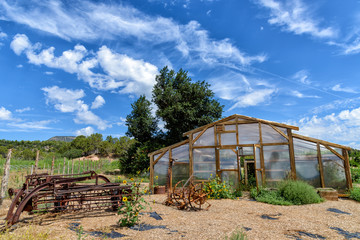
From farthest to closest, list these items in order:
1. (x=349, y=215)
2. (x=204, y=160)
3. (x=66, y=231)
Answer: (x=204, y=160) < (x=349, y=215) < (x=66, y=231)

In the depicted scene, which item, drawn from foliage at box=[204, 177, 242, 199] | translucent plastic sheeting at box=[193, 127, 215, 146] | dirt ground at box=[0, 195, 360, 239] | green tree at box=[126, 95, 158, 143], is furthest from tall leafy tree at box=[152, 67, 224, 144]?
dirt ground at box=[0, 195, 360, 239]

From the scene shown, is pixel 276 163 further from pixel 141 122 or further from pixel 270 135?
pixel 141 122

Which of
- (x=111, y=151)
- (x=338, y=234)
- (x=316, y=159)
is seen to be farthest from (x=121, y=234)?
(x=111, y=151)

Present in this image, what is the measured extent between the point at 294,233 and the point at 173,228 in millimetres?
2757

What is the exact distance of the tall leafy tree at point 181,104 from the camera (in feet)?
63.4

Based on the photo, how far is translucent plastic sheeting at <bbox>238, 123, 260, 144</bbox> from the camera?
36.9 feet

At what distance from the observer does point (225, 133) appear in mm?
11750

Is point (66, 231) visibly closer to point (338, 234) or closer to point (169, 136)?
point (338, 234)

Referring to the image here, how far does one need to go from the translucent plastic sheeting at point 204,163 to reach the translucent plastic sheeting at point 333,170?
4944 millimetres

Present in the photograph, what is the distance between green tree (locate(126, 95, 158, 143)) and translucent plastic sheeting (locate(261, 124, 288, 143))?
1138 centimetres

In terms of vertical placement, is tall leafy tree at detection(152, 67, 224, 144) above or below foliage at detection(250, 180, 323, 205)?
above

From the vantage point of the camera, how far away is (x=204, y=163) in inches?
458

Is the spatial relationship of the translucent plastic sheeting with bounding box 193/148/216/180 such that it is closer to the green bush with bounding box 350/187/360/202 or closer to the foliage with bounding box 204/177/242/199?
the foliage with bounding box 204/177/242/199

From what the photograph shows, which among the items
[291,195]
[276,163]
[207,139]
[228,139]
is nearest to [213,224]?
[291,195]
